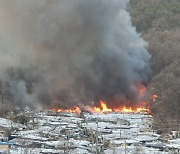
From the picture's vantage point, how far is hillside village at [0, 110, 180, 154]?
1598cm

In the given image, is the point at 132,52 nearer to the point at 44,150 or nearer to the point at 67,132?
the point at 67,132

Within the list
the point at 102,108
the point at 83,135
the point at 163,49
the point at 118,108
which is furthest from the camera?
the point at 163,49

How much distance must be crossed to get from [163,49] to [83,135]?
16549mm

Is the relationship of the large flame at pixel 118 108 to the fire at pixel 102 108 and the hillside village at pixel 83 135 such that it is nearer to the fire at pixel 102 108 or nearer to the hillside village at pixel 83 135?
the fire at pixel 102 108

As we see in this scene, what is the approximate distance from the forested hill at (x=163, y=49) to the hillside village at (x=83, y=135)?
1009 millimetres

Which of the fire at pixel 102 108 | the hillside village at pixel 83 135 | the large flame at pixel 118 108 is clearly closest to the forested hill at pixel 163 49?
the large flame at pixel 118 108

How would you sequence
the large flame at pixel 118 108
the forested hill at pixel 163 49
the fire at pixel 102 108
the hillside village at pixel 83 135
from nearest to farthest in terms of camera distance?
the hillside village at pixel 83 135 → the forested hill at pixel 163 49 → the large flame at pixel 118 108 → the fire at pixel 102 108

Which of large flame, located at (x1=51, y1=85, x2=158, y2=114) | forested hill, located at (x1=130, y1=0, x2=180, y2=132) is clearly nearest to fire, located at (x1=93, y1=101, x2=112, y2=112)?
large flame, located at (x1=51, y1=85, x2=158, y2=114)

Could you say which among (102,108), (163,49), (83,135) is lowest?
(83,135)

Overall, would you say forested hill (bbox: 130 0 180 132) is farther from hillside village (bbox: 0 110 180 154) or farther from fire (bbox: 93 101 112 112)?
fire (bbox: 93 101 112 112)

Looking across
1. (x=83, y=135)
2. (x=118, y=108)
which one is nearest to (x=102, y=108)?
(x=118, y=108)

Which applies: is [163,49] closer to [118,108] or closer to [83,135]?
[118,108]

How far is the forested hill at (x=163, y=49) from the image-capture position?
24484 millimetres

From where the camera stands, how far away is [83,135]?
19.2 m
